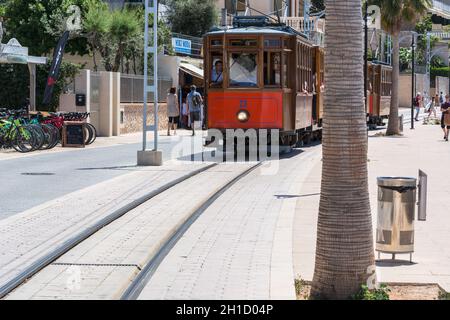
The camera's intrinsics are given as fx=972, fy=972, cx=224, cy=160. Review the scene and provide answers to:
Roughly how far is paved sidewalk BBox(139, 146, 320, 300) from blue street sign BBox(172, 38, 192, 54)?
31152 mm

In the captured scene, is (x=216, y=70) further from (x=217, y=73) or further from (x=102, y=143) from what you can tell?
(x=102, y=143)

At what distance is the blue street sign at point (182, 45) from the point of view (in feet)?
158

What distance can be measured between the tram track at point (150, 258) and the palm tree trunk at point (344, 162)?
1.78 m

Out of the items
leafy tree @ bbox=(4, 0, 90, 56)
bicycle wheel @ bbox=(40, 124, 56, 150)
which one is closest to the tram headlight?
bicycle wheel @ bbox=(40, 124, 56, 150)

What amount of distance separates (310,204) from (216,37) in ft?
32.4

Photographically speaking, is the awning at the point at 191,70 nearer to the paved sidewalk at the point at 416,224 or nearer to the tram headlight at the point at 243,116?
the paved sidewalk at the point at 416,224

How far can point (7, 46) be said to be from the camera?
30031mm

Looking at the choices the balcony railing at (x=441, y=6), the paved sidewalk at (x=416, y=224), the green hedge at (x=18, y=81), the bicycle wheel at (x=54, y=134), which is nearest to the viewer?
the paved sidewalk at (x=416, y=224)

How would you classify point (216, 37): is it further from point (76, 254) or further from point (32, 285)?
point (32, 285)

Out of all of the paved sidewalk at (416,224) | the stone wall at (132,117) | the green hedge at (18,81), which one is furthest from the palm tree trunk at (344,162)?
the stone wall at (132,117)

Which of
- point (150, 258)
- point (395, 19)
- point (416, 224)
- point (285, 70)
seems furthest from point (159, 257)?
point (395, 19)

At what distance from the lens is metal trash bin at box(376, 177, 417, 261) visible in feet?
32.6

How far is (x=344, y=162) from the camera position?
809 cm

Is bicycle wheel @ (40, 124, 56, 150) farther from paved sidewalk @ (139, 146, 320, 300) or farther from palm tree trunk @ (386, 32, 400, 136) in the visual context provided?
palm tree trunk @ (386, 32, 400, 136)
